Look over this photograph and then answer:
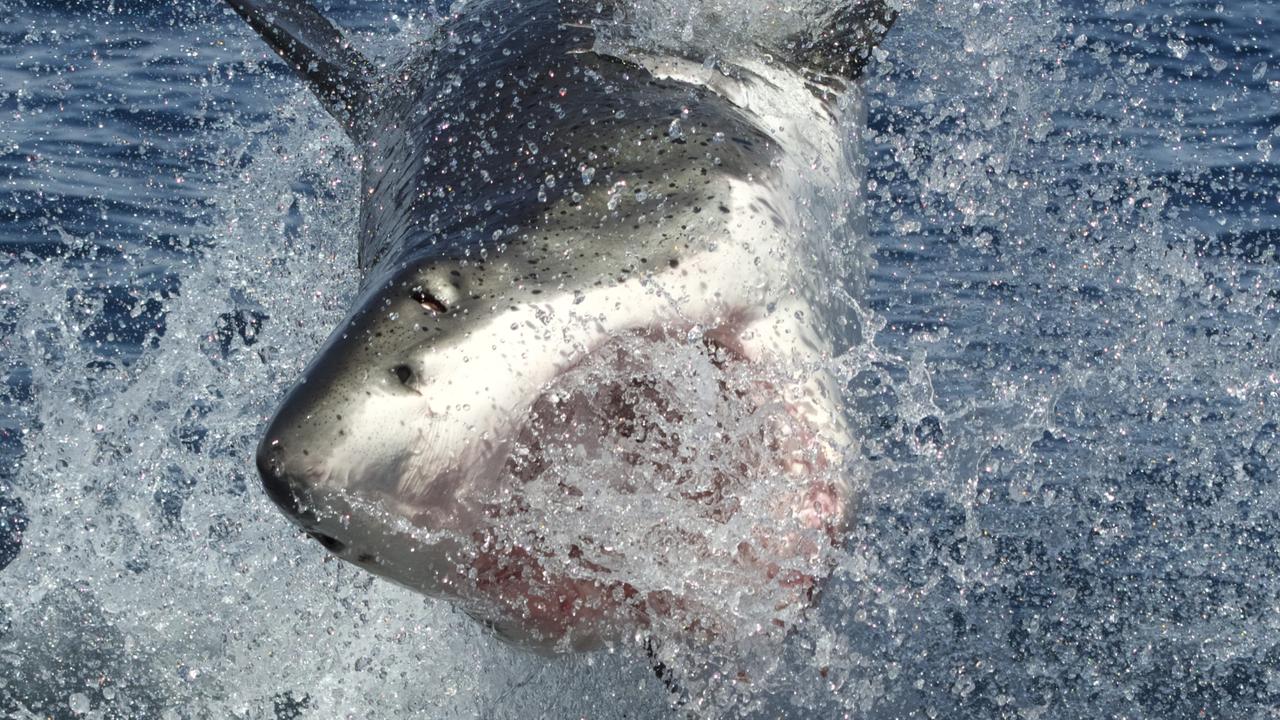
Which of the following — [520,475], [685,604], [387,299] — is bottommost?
[685,604]

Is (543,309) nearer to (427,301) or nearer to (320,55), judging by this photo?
(427,301)

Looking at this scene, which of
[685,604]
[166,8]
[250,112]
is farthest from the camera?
[166,8]

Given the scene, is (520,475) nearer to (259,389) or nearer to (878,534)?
(878,534)

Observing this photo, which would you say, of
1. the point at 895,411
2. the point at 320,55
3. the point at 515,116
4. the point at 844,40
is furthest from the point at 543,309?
the point at 895,411

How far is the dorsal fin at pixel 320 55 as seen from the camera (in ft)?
10.3

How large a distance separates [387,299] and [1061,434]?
6.93 feet

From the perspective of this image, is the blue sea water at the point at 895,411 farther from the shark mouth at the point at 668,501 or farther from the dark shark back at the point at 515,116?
the dark shark back at the point at 515,116

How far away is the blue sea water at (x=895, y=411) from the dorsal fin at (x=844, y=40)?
0.35 ft

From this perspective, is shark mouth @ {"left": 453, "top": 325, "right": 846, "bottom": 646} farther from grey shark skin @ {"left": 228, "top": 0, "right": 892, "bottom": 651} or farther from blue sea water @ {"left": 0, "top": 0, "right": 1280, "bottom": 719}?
blue sea water @ {"left": 0, "top": 0, "right": 1280, "bottom": 719}

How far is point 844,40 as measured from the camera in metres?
2.95

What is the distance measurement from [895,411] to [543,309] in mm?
1922

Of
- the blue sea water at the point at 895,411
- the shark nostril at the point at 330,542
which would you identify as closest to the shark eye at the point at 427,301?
the shark nostril at the point at 330,542

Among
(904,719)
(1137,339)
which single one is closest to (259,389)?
(904,719)

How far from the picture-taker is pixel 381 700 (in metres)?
3.01
